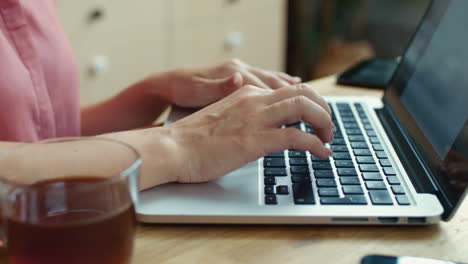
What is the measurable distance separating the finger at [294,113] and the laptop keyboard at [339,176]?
5cm

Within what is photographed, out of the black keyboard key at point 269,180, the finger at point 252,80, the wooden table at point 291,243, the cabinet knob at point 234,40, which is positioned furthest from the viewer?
the cabinet knob at point 234,40

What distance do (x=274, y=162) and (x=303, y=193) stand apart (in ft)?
0.29

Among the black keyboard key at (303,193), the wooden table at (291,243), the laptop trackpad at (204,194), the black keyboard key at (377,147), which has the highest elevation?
the black keyboard key at (377,147)

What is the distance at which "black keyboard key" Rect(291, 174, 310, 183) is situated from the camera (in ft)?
2.09

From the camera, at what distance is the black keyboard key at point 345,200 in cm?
59

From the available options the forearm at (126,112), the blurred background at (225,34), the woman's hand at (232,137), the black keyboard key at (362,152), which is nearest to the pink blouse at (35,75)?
the forearm at (126,112)

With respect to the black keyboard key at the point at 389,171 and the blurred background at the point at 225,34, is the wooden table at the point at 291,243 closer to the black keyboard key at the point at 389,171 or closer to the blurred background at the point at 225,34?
the black keyboard key at the point at 389,171

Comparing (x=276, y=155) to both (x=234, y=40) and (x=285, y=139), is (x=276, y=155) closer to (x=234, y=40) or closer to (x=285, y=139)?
(x=285, y=139)

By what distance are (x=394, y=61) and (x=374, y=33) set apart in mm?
2089

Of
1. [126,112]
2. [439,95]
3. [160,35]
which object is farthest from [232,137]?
[160,35]

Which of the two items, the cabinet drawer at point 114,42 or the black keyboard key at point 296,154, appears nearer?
the black keyboard key at point 296,154

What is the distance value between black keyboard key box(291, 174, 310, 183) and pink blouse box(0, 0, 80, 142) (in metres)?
0.41

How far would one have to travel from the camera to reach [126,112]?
99 centimetres

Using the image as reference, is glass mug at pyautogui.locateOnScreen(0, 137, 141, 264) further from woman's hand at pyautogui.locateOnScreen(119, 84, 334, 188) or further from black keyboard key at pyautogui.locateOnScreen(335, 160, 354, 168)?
black keyboard key at pyautogui.locateOnScreen(335, 160, 354, 168)
